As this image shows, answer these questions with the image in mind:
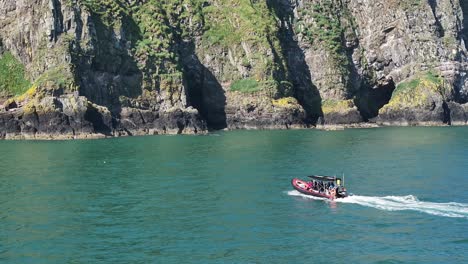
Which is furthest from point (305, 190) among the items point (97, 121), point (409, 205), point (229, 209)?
point (97, 121)

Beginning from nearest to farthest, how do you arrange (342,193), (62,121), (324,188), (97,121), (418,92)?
(342,193)
(324,188)
(62,121)
(97,121)
(418,92)

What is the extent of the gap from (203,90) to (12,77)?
53173 millimetres

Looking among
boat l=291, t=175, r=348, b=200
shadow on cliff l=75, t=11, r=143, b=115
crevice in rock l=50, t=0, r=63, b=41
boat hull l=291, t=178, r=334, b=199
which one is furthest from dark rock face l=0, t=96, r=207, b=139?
boat l=291, t=175, r=348, b=200

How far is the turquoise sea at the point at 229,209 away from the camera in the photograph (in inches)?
1650

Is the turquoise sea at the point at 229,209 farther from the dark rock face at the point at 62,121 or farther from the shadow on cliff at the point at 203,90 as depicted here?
the shadow on cliff at the point at 203,90

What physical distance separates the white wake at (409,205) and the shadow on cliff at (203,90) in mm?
117933

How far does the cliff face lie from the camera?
5812 inches

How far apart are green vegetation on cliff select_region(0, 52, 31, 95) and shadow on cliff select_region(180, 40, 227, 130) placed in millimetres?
43368

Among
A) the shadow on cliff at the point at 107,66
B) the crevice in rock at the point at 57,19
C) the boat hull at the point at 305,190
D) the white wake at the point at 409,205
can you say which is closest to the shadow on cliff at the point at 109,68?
the shadow on cliff at the point at 107,66

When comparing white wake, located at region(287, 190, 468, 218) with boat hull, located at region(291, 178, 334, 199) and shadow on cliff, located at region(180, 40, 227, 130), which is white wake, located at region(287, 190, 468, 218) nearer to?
boat hull, located at region(291, 178, 334, 199)

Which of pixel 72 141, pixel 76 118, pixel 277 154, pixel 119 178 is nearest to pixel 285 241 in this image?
pixel 119 178

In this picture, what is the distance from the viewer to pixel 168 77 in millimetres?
169375

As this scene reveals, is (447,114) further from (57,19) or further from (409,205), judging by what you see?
(409,205)

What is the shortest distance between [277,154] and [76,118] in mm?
60052
